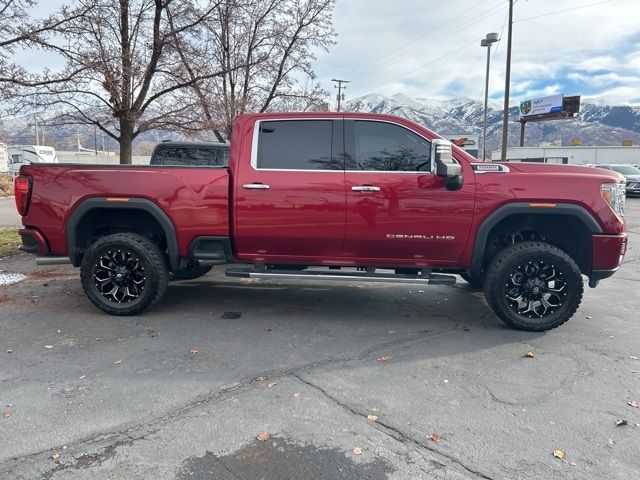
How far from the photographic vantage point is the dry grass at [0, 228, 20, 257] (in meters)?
8.71

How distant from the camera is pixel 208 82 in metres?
10.7

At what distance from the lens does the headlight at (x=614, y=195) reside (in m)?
4.63

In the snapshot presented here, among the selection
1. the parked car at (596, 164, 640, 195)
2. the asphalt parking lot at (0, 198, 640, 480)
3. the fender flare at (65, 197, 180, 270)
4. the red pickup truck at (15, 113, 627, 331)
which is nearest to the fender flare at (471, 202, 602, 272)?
the red pickup truck at (15, 113, 627, 331)

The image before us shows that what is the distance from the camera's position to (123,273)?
512 cm

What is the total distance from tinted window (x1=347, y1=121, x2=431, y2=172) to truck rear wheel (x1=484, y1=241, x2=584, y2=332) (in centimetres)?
127

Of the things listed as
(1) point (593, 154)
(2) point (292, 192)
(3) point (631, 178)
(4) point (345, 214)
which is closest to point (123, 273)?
(2) point (292, 192)

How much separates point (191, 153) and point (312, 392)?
6047 millimetres

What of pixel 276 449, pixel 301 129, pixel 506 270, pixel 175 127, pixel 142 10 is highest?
pixel 142 10

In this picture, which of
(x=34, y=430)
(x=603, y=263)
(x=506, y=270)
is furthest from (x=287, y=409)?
(x=603, y=263)

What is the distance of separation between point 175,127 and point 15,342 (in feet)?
23.1

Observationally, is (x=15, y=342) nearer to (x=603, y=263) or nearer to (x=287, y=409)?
(x=287, y=409)

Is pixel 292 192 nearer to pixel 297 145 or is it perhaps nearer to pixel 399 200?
pixel 297 145

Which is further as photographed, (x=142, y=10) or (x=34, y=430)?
(x=142, y=10)

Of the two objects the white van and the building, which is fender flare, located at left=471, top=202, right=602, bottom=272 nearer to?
the white van
